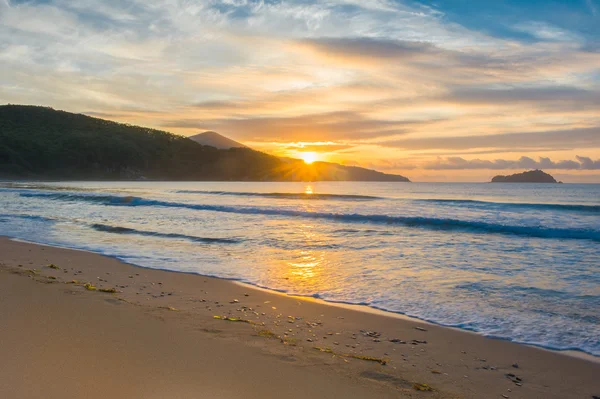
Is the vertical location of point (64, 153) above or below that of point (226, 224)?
above

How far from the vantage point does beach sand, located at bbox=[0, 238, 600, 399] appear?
11.6 feet

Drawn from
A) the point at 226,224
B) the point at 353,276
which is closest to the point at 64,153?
the point at 226,224

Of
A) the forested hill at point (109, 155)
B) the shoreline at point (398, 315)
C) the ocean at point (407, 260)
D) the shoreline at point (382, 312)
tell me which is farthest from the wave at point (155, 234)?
the forested hill at point (109, 155)

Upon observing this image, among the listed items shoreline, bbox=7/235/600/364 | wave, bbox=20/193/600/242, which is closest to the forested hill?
wave, bbox=20/193/600/242

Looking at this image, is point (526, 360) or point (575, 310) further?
point (575, 310)

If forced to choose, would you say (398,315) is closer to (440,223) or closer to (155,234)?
(155,234)

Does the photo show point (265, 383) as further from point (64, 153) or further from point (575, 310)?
point (64, 153)

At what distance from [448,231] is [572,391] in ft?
47.9

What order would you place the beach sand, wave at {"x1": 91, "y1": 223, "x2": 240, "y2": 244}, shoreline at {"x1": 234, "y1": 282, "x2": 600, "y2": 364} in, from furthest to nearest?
wave at {"x1": 91, "y1": 223, "x2": 240, "y2": 244} → shoreline at {"x1": 234, "y1": 282, "x2": 600, "y2": 364} → the beach sand

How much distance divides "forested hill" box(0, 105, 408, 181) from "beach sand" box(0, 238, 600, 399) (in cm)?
11404

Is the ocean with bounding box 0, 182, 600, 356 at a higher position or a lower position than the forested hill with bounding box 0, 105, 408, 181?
lower

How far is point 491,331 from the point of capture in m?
5.70

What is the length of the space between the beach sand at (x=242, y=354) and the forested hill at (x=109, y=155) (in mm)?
114042

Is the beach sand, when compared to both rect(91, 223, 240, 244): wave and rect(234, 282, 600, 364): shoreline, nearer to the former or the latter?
rect(234, 282, 600, 364): shoreline
